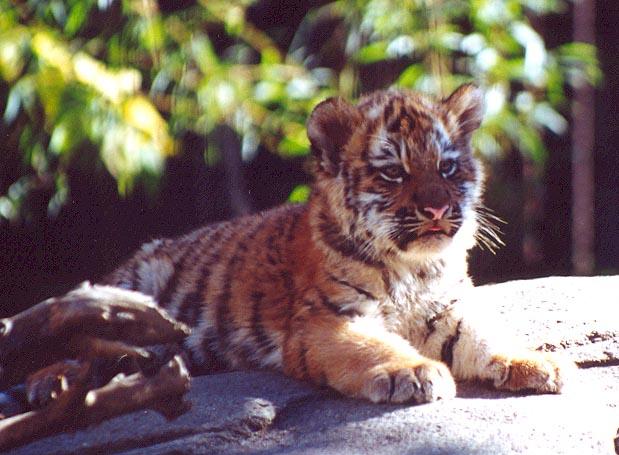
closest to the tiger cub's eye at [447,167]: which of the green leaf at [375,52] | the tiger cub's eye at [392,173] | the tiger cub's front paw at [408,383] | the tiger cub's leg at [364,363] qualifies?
the tiger cub's eye at [392,173]

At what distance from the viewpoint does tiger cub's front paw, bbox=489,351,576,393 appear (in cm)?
321

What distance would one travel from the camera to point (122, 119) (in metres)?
5.19

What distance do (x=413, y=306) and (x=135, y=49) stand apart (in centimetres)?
259

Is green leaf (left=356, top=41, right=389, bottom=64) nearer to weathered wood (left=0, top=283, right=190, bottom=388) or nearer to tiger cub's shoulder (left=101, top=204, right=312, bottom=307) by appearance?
tiger cub's shoulder (left=101, top=204, right=312, bottom=307)

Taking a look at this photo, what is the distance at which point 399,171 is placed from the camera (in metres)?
3.35

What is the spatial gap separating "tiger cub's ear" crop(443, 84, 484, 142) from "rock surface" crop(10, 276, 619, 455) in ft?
2.70

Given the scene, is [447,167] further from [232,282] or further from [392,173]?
[232,282]

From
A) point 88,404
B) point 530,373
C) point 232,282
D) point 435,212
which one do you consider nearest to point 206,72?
point 232,282

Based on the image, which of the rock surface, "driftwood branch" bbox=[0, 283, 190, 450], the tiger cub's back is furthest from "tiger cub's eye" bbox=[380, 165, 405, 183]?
"driftwood branch" bbox=[0, 283, 190, 450]

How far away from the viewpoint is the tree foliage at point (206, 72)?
5.18m

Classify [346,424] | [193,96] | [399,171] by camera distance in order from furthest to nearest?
1. [193,96]
2. [399,171]
3. [346,424]

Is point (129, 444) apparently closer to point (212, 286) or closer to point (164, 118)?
point (212, 286)

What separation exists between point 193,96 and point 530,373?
9.12 feet

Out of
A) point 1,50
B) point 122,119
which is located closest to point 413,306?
point 122,119
